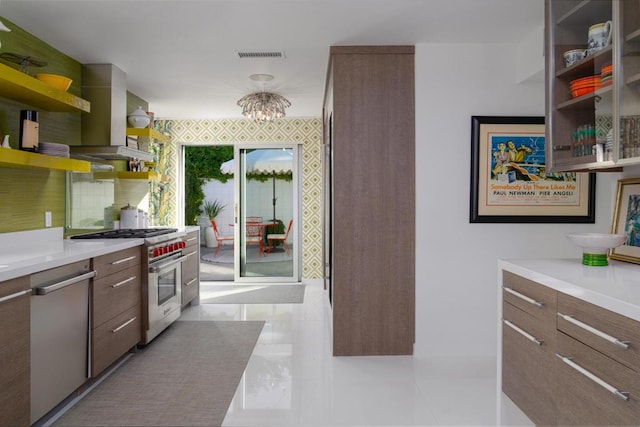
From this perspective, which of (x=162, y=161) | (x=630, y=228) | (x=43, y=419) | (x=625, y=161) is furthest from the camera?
(x=162, y=161)

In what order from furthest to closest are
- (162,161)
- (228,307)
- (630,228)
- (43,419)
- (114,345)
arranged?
(162,161) → (228,307) → (114,345) → (43,419) → (630,228)

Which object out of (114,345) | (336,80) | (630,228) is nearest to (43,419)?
(114,345)

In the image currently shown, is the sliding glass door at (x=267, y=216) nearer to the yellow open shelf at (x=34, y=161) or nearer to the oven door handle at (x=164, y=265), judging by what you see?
the oven door handle at (x=164, y=265)

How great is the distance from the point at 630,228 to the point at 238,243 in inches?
207

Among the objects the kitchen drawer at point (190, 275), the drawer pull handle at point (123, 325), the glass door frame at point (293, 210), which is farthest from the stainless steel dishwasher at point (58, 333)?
the glass door frame at point (293, 210)

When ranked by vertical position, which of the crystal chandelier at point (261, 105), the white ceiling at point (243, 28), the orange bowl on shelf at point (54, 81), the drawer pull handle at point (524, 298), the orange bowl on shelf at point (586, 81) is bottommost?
the drawer pull handle at point (524, 298)

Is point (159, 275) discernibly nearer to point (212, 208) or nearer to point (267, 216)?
point (267, 216)

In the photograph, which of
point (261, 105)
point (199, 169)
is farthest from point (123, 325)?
point (199, 169)

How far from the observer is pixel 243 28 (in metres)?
3.24

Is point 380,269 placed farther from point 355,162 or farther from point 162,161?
point 162,161

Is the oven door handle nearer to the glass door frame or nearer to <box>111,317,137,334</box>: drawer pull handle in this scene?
<box>111,317,137,334</box>: drawer pull handle

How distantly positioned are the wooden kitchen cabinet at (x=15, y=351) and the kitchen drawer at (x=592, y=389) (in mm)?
2351

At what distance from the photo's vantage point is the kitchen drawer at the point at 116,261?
2928mm

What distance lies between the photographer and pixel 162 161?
6551 millimetres
